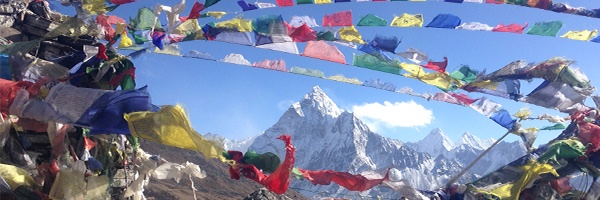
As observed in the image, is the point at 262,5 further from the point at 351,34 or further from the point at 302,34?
the point at 351,34

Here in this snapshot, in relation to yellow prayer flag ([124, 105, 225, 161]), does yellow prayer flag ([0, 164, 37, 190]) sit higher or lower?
lower

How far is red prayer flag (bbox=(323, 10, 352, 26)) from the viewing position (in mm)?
10172

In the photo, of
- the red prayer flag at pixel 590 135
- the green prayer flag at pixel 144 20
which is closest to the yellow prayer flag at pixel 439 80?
the red prayer flag at pixel 590 135

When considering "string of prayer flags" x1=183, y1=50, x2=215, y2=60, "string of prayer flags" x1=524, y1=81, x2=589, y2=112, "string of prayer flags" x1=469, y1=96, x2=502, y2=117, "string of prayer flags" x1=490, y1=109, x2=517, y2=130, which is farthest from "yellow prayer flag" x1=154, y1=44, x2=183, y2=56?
"string of prayer flags" x1=524, y1=81, x2=589, y2=112

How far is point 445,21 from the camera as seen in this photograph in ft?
34.9

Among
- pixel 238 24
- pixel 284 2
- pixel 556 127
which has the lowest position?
pixel 556 127

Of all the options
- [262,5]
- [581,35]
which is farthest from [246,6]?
[581,35]

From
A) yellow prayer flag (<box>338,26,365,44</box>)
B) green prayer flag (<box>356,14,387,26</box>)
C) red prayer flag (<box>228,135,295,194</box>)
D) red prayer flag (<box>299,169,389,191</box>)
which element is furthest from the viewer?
green prayer flag (<box>356,14,387,26</box>)

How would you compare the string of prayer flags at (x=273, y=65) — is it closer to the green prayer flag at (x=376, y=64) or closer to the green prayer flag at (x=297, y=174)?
the green prayer flag at (x=376, y=64)

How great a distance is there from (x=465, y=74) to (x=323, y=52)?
2.89m

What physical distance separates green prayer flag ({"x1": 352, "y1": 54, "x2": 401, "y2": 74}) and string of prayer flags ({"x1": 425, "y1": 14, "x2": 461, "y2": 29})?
1.23 meters

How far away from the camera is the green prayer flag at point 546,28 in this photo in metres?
Result: 11.0

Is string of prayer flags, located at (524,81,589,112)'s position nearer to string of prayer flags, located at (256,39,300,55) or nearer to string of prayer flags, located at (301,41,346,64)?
string of prayer flags, located at (301,41,346,64)

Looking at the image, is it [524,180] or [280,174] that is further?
[524,180]
